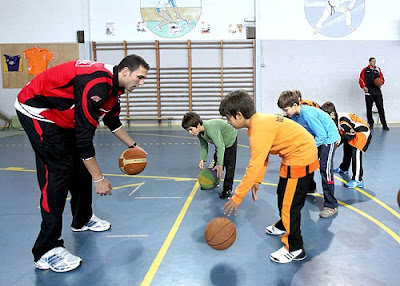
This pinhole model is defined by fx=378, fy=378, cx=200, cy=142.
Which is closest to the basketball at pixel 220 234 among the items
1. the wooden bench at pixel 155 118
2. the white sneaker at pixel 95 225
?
the white sneaker at pixel 95 225

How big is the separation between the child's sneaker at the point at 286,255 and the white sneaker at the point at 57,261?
178cm

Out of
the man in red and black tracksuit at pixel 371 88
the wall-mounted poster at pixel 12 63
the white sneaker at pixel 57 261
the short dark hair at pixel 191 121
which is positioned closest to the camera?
the white sneaker at pixel 57 261

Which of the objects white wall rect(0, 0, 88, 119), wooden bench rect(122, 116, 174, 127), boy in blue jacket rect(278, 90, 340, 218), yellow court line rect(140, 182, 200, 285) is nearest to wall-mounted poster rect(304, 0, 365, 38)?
wooden bench rect(122, 116, 174, 127)

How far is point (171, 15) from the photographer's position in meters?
13.4

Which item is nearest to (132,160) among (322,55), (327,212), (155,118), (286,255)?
(286,255)

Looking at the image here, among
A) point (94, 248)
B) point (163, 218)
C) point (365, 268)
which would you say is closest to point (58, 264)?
point (94, 248)

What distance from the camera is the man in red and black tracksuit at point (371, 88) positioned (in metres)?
12.4

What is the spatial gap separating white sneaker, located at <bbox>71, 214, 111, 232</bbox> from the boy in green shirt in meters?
1.53

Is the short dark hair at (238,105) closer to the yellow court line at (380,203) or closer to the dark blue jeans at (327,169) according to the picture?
the dark blue jeans at (327,169)

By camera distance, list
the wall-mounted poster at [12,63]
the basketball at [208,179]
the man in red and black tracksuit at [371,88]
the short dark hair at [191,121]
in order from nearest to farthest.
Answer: the short dark hair at [191,121] → the basketball at [208,179] → the man in red and black tracksuit at [371,88] → the wall-mounted poster at [12,63]

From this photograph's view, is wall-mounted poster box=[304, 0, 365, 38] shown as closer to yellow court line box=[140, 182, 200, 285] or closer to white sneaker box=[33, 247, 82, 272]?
yellow court line box=[140, 182, 200, 285]

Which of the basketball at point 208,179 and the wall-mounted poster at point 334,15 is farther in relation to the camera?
the wall-mounted poster at point 334,15

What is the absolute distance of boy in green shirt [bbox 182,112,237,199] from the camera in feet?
16.2

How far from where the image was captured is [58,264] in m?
3.34
